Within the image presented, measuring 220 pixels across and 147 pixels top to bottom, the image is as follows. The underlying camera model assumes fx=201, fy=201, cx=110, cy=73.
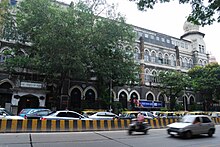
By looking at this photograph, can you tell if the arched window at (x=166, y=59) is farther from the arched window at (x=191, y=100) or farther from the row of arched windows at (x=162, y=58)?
the arched window at (x=191, y=100)

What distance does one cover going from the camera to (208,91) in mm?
36438

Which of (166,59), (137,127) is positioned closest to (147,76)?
(166,59)

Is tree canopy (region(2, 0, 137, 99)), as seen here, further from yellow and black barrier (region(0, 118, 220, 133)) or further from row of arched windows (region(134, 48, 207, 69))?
row of arched windows (region(134, 48, 207, 69))

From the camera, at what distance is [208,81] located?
112 feet

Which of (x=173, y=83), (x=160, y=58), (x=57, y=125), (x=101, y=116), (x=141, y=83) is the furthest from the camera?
(x=160, y=58)

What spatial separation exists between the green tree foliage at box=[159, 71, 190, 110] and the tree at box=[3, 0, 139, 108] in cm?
1000

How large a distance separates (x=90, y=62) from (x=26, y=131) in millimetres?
12817

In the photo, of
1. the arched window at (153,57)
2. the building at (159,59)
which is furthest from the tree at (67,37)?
the arched window at (153,57)

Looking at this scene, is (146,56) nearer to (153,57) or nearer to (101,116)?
(153,57)

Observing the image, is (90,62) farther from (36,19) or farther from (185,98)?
(185,98)

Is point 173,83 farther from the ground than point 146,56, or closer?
closer

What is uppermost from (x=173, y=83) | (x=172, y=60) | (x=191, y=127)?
(x=172, y=60)

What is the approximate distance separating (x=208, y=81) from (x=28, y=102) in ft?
94.1

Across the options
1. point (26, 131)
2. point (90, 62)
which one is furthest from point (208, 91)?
point (26, 131)
